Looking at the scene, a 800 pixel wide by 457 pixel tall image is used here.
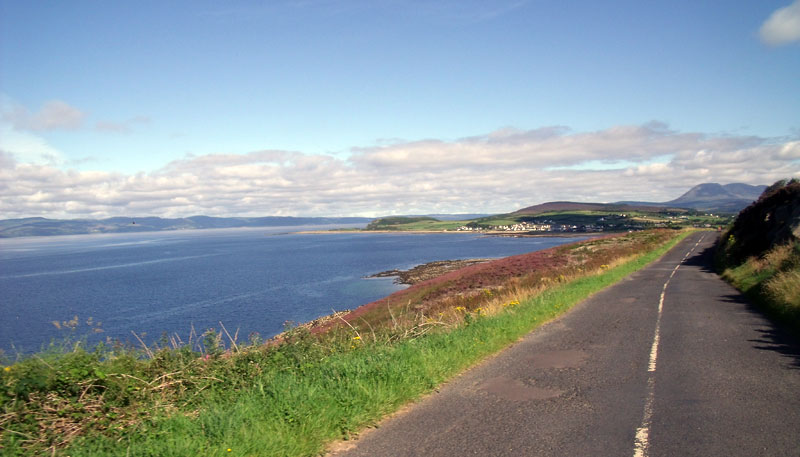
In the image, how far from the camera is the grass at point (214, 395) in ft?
18.5

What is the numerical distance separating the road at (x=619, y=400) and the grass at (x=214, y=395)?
0.49 m

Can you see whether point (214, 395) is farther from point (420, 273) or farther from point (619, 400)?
point (420, 273)

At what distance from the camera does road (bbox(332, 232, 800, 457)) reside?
5.57 m

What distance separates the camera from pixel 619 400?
704cm

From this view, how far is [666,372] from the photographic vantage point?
8422 mm

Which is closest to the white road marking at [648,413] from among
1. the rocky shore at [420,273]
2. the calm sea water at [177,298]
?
the calm sea water at [177,298]

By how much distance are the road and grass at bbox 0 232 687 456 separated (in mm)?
485

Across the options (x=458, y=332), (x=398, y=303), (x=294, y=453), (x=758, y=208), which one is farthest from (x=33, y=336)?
(x=758, y=208)

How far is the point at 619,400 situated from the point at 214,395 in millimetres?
6005

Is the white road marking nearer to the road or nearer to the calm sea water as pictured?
the road

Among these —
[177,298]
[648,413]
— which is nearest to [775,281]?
[648,413]

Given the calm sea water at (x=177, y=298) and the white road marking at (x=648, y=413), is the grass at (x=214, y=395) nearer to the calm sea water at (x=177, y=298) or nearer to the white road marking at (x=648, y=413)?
the white road marking at (x=648, y=413)

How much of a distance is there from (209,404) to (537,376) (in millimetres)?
5370

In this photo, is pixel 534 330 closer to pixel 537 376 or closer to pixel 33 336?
pixel 537 376
